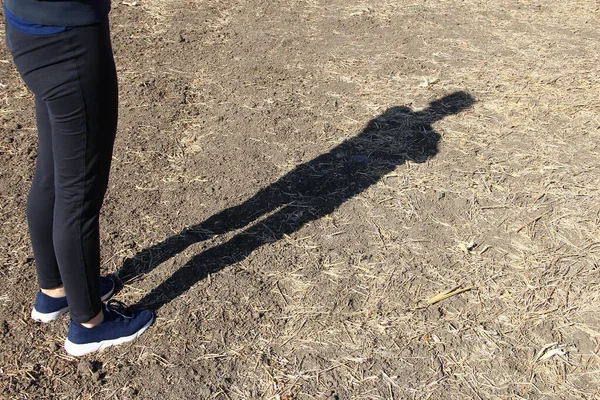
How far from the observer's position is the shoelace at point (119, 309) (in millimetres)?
2885

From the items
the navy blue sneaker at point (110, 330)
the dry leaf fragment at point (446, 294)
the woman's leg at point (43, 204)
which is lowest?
the dry leaf fragment at point (446, 294)

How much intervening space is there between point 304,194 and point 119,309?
1429mm

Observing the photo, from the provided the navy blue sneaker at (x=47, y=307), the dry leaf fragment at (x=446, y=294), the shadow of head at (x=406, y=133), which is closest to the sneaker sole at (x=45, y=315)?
the navy blue sneaker at (x=47, y=307)

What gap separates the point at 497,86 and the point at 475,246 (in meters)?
2.15

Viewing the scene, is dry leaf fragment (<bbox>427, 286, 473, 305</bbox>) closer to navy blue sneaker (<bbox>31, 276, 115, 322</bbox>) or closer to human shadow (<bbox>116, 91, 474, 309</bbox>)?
human shadow (<bbox>116, 91, 474, 309</bbox>)

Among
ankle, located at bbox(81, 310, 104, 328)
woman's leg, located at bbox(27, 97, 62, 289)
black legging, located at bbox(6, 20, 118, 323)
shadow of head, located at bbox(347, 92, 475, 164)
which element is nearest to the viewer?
black legging, located at bbox(6, 20, 118, 323)

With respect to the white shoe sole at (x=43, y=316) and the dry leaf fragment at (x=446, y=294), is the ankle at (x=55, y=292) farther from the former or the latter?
the dry leaf fragment at (x=446, y=294)

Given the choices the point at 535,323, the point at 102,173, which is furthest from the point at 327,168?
the point at 102,173

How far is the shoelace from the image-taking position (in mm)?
2885

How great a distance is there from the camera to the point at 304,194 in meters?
3.92

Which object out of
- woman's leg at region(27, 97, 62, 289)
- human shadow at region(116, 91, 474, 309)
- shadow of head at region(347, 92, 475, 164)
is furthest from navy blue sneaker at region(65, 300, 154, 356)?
shadow of head at region(347, 92, 475, 164)

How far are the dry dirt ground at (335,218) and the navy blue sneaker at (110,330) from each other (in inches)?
2.3

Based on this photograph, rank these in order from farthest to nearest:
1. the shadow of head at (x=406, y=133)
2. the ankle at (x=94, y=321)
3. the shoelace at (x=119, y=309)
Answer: the shadow of head at (x=406, y=133)
the shoelace at (x=119, y=309)
the ankle at (x=94, y=321)

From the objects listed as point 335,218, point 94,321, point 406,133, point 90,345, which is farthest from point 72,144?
point 406,133
